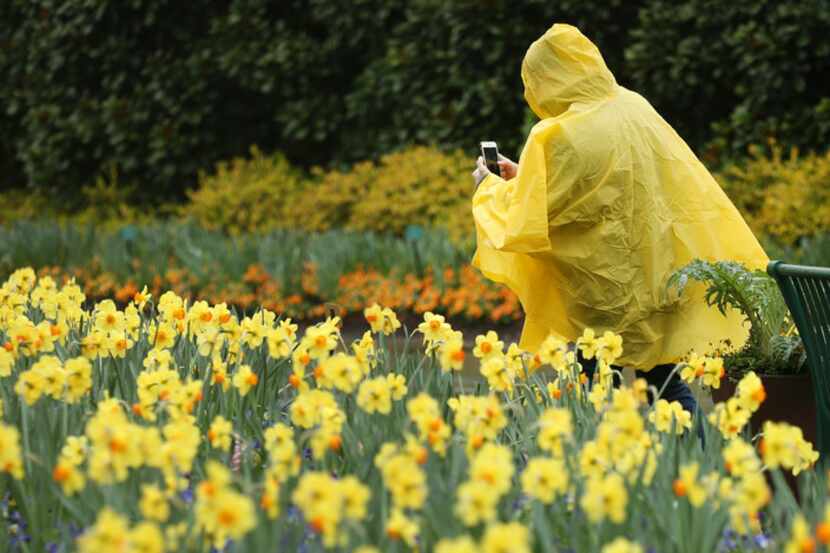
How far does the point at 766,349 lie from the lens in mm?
3781

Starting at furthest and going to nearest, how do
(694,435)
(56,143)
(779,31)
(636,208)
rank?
(56,143)
(779,31)
(636,208)
(694,435)

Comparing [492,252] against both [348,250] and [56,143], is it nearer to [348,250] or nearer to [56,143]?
[348,250]

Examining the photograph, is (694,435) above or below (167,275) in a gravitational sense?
above

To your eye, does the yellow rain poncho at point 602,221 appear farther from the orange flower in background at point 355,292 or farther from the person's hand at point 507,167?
the orange flower in background at point 355,292

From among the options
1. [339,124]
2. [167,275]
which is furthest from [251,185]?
[167,275]

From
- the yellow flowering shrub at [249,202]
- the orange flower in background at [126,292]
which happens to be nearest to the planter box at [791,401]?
the orange flower in background at [126,292]

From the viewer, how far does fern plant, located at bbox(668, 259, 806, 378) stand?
375 centimetres

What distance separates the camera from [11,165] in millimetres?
14016

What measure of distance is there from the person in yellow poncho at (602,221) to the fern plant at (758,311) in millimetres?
240

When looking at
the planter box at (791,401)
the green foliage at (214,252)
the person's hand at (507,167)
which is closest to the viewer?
the planter box at (791,401)

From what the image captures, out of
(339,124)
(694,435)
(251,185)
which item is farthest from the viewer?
(339,124)

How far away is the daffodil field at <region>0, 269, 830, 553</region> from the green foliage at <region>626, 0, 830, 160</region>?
19.7ft

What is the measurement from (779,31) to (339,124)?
4.18 metres

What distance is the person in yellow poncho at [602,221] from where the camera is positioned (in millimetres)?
4078
